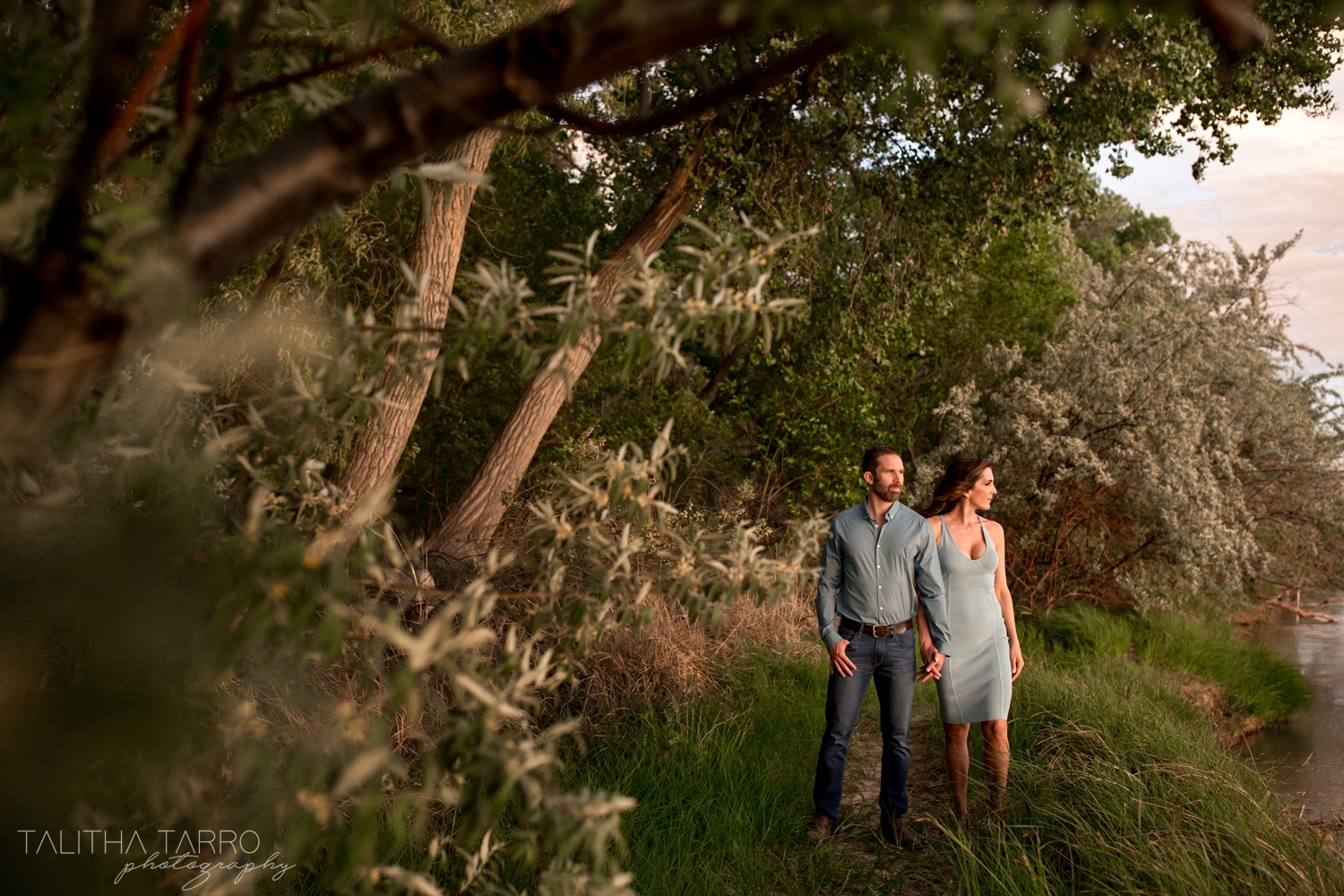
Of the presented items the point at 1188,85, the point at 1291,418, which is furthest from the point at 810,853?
the point at 1291,418

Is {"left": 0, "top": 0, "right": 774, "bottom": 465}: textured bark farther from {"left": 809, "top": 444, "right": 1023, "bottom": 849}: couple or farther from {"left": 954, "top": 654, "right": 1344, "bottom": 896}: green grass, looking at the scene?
{"left": 809, "top": 444, "right": 1023, "bottom": 849}: couple

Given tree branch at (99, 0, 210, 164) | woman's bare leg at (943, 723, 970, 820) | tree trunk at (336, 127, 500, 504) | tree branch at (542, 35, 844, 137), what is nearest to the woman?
woman's bare leg at (943, 723, 970, 820)

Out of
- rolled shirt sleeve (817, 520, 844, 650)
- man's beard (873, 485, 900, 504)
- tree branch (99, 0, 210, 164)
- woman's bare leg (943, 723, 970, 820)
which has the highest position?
tree branch (99, 0, 210, 164)

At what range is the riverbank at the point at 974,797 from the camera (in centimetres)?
364

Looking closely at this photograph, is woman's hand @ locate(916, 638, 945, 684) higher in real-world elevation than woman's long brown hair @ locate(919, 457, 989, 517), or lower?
lower

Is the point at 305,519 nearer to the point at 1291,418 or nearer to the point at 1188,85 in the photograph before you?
the point at 1188,85

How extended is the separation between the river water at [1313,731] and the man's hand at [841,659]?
Answer: 2.24m

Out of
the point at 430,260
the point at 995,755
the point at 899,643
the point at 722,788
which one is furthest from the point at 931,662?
the point at 430,260

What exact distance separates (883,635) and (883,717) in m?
0.43

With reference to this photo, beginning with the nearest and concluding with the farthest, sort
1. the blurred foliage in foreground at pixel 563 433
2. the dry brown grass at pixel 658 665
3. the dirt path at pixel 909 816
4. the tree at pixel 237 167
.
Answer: the tree at pixel 237 167 < the blurred foliage in foreground at pixel 563 433 < the dirt path at pixel 909 816 < the dry brown grass at pixel 658 665

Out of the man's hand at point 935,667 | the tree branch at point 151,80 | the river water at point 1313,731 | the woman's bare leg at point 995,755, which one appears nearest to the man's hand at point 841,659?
the man's hand at point 935,667

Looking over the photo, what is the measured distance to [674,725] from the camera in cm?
530

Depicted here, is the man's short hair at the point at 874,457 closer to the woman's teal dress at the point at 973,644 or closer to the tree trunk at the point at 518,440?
the woman's teal dress at the point at 973,644

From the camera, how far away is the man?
4.55 metres
